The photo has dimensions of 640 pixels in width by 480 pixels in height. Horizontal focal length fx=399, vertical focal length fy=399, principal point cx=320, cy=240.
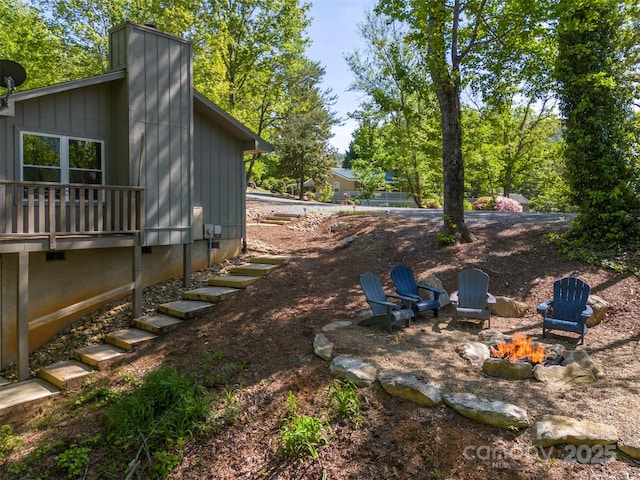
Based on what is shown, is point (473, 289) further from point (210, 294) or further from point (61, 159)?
point (61, 159)

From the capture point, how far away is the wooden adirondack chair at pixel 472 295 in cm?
623

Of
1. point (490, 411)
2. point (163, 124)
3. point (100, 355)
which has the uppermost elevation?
point (163, 124)

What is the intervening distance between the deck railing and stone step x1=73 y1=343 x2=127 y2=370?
184 centimetres

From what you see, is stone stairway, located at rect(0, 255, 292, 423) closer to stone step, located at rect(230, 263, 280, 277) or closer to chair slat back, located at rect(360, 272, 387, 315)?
stone step, located at rect(230, 263, 280, 277)

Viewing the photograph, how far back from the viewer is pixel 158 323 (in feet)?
21.8

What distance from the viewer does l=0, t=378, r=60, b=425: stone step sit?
500 cm

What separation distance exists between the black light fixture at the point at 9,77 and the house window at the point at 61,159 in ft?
1.95

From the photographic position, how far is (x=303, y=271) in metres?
8.21

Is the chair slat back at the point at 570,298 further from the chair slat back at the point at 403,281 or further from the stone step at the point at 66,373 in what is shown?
the stone step at the point at 66,373

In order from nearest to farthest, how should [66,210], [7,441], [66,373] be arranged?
[7,441]
[66,373]
[66,210]

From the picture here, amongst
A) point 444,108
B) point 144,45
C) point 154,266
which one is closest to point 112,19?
point 144,45

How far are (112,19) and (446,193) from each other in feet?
51.4

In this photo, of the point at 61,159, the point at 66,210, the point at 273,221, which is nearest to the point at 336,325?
the point at 66,210

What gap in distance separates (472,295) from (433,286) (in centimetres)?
80
